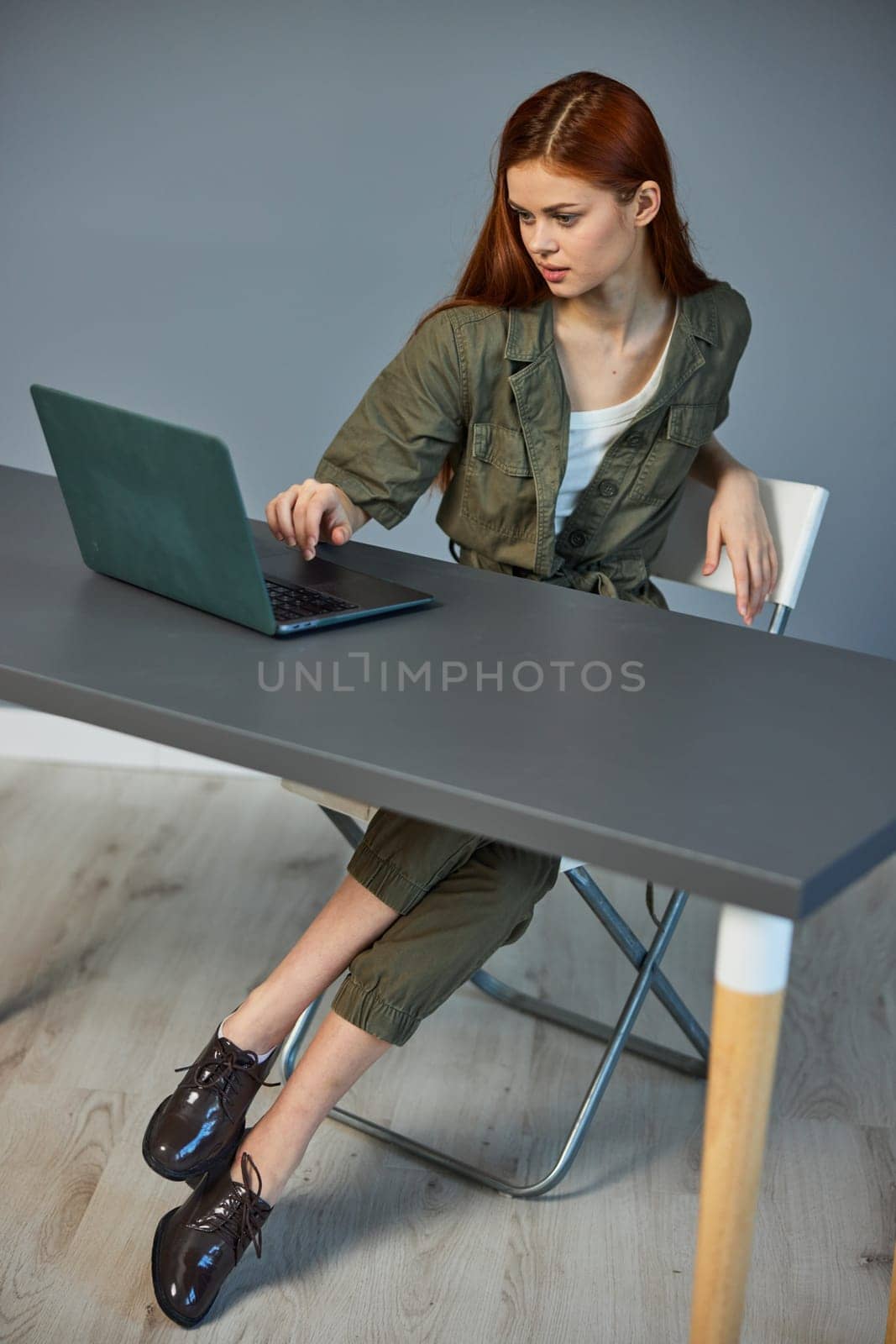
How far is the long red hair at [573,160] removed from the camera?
6.11 feet

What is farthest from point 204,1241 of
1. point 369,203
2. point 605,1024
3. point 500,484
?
point 369,203

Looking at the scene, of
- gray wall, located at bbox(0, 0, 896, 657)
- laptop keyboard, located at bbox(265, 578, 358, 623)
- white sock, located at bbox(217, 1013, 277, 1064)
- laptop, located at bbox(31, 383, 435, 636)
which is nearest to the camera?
laptop, located at bbox(31, 383, 435, 636)

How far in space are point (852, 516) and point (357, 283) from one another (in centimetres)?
113

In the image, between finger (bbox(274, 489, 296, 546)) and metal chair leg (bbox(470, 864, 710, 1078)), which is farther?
metal chair leg (bbox(470, 864, 710, 1078))

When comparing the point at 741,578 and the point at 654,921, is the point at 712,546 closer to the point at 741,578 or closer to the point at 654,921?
the point at 741,578

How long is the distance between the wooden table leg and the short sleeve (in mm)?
1020

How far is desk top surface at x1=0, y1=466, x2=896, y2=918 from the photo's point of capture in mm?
1093

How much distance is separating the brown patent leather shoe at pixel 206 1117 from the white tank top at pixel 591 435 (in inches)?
33.5

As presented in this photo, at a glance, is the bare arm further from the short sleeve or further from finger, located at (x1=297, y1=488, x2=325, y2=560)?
finger, located at (x1=297, y1=488, x2=325, y2=560)

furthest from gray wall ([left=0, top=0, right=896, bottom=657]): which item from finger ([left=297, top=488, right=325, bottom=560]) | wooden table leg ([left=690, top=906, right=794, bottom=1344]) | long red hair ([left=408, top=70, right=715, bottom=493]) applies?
wooden table leg ([left=690, top=906, right=794, bottom=1344])

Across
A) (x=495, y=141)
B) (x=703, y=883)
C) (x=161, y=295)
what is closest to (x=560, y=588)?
(x=703, y=883)

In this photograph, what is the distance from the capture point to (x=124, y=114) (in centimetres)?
300

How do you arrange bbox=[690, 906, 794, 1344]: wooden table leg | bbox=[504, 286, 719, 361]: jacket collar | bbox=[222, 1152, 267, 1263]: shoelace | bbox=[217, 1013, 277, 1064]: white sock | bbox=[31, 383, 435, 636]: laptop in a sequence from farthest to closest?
bbox=[504, 286, 719, 361]: jacket collar, bbox=[217, 1013, 277, 1064]: white sock, bbox=[222, 1152, 267, 1263]: shoelace, bbox=[31, 383, 435, 636]: laptop, bbox=[690, 906, 794, 1344]: wooden table leg

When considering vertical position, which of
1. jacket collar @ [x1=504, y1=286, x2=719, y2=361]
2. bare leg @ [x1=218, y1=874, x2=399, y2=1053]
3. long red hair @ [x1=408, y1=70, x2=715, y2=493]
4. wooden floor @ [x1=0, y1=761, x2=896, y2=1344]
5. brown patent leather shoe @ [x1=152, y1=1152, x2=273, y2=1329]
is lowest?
wooden floor @ [x1=0, y1=761, x2=896, y2=1344]
